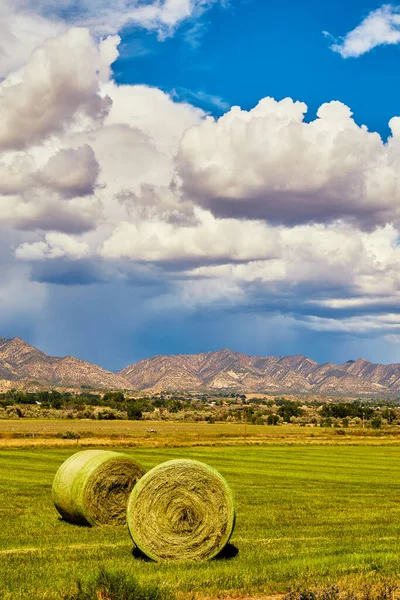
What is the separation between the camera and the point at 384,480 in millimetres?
42938

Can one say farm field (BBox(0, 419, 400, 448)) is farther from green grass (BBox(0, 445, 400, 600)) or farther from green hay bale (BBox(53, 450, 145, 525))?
green hay bale (BBox(53, 450, 145, 525))

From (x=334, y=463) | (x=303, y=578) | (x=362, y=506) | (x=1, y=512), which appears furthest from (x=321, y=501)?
(x=334, y=463)

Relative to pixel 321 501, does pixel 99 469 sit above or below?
above

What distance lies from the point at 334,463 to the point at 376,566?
1749 inches

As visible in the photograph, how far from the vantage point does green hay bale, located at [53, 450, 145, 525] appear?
22328 millimetres

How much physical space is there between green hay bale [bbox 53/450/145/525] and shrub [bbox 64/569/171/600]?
33.5 ft

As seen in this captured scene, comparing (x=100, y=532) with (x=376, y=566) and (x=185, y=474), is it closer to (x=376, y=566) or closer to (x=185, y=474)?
(x=185, y=474)

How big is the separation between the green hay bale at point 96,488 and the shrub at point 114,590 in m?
10.2

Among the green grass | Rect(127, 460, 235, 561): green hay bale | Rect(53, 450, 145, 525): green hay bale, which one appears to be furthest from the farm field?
Rect(127, 460, 235, 561): green hay bale

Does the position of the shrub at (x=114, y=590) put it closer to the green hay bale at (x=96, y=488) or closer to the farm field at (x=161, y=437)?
the green hay bale at (x=96, y=488)

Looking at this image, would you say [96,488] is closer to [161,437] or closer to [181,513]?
[181,513]

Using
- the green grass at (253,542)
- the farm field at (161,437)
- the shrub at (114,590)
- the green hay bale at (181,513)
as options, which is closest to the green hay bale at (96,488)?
the green grass at (253,542)

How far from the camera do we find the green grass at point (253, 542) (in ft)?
46.7

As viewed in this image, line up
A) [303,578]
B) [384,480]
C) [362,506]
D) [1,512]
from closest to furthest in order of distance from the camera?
1. [303,578]
2. [1,512]
3. [362,506]
4. [384,480]
